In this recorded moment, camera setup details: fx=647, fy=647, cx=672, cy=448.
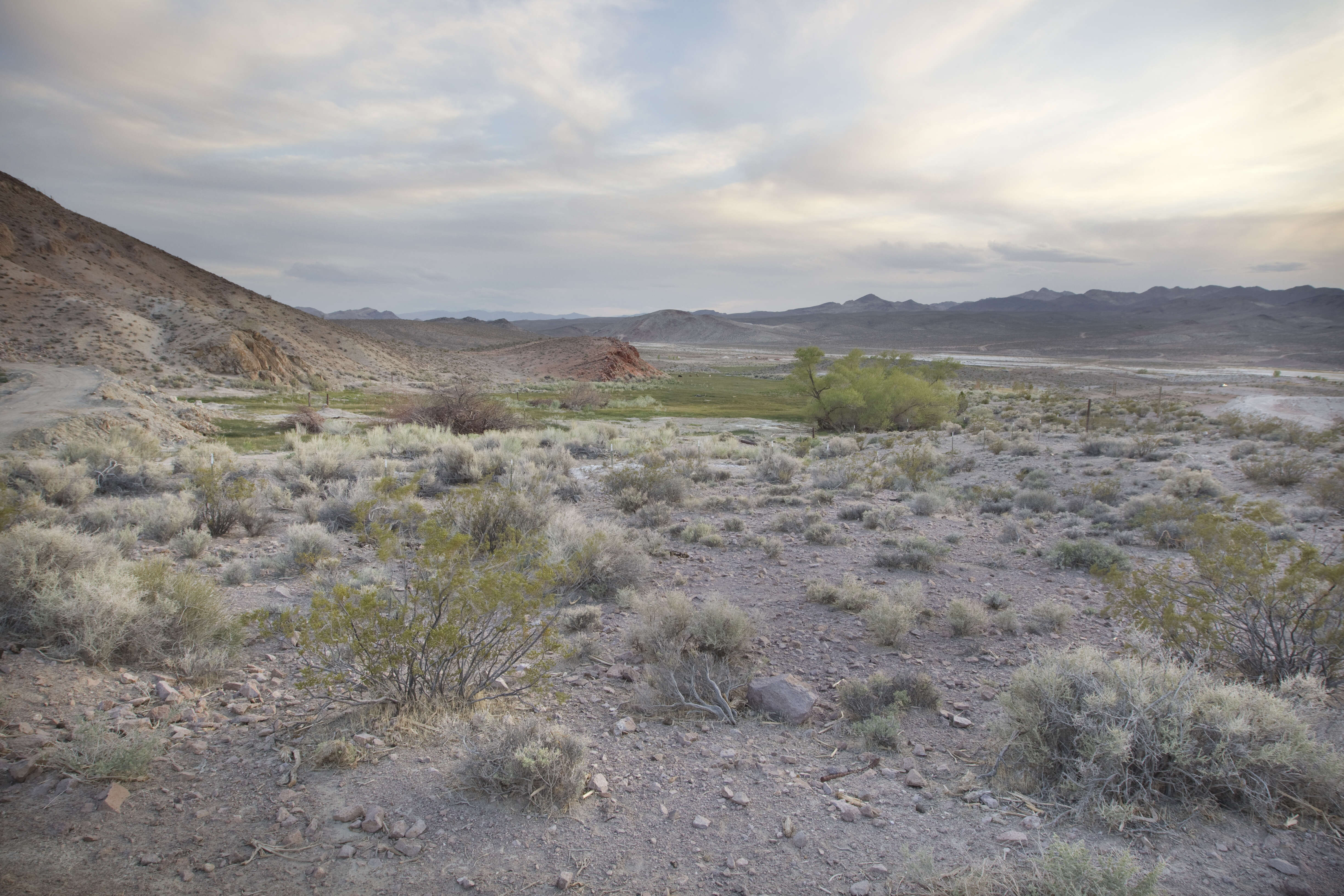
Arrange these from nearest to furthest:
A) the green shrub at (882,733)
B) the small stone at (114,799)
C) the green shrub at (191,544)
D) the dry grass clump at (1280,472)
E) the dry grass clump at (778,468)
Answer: the small stone at (114,799), the green shrub at (882,733), the green shrub at (191,544), the dry grass clump at (1280,472), the dry grass clump at (778,468)

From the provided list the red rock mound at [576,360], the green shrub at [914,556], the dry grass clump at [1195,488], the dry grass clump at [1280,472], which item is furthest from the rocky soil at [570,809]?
the red rock mound at [576,360]

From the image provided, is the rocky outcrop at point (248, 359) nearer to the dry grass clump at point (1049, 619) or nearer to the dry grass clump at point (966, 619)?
the dry grass clump at point (966, 619)

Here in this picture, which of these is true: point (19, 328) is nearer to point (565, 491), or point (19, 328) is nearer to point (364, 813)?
point (565, 491)

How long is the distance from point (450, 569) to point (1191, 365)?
347 feet

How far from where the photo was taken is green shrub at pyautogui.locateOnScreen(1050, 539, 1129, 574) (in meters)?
8.73

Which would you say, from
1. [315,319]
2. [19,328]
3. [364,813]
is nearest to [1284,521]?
[364,813]

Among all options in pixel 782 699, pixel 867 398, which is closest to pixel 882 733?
pixel 782 699

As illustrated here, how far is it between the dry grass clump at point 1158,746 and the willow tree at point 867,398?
25477 millimetres

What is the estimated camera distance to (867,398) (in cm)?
2989

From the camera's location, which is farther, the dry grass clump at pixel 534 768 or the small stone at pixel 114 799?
the dry grass clump at pixel 534 768

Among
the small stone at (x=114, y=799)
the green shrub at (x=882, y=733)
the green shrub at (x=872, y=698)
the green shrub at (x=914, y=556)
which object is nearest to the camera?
the small stone at (x=114, y=799)

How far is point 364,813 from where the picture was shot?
368 centimetres

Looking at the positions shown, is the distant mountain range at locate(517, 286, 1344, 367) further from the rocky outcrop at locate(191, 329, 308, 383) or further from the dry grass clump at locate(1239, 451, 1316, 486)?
the rocky outcrop at locate(191, 329, 308, 383)

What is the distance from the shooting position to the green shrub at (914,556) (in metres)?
8.92
